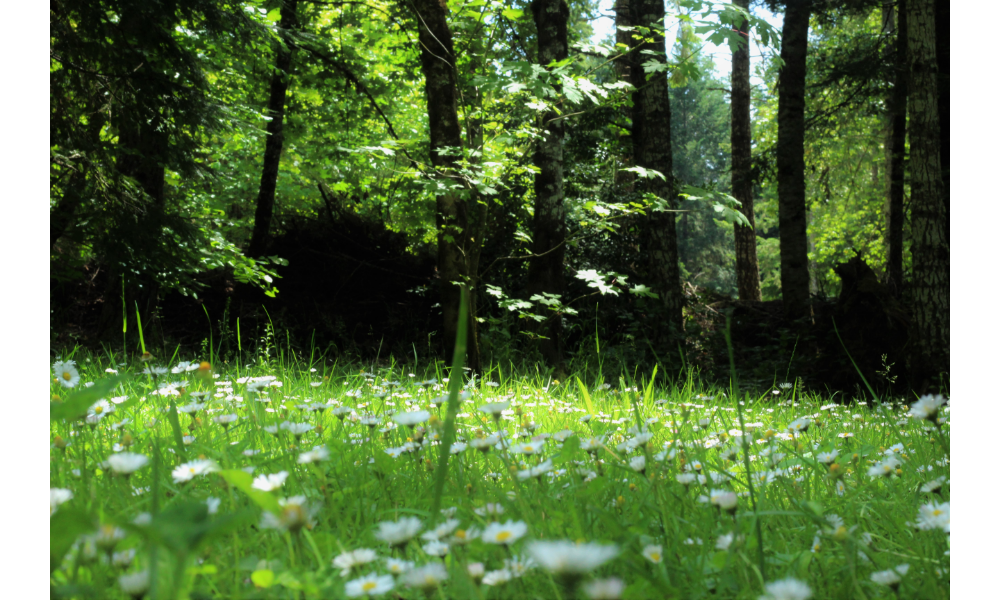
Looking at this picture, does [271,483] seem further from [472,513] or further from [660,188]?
[660,188]

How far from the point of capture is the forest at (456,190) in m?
4.03

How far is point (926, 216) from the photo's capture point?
12.9ft

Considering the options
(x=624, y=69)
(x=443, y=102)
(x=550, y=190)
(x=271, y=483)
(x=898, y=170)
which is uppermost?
(x=624, y=69)

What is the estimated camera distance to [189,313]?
7934mm

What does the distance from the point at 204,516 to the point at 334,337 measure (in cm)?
755

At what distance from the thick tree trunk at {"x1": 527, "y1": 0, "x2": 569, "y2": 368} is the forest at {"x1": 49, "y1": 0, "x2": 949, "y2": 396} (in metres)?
0.03

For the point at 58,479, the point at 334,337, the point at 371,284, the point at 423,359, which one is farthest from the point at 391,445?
the point at 371,284

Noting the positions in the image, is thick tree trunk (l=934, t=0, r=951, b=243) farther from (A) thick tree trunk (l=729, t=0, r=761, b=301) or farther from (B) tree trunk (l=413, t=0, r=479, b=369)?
(A) thick tree trunk (l=729, t=0, r=761, b=301)

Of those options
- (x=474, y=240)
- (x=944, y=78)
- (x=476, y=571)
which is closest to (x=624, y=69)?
(x=944, y=78)

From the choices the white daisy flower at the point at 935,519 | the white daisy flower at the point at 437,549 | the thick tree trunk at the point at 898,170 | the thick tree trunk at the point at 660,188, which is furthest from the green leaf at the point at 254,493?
the thick tree trunk at the point at 898,170

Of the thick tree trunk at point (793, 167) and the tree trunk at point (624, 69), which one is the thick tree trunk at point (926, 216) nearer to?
the tree trunk at point (624, 69)

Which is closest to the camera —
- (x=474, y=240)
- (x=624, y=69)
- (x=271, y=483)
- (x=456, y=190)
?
(x=271, y=483)

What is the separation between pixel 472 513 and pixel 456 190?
3.06 m

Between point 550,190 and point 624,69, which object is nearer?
point 550,190
